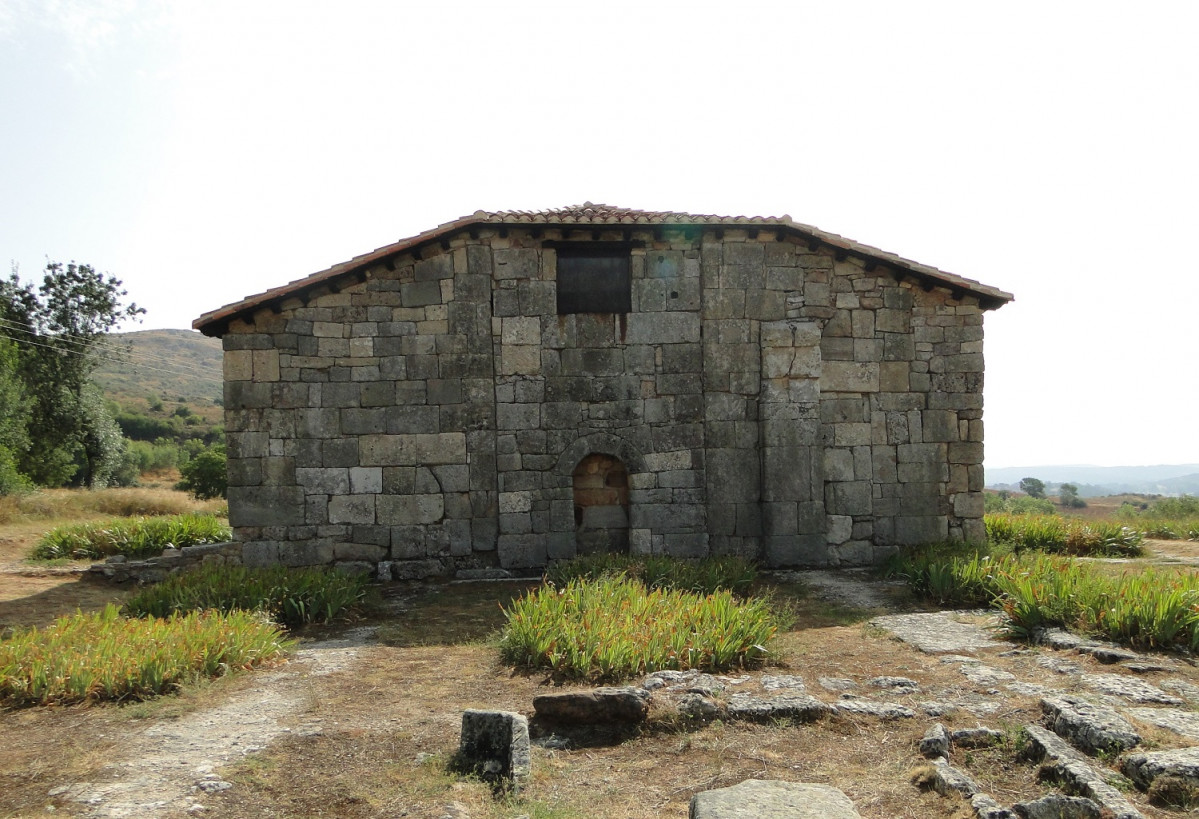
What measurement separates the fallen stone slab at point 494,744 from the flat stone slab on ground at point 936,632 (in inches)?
171

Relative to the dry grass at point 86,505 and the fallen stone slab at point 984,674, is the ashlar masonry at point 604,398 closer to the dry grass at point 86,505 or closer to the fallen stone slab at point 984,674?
the fallen stone slab at point 984,674

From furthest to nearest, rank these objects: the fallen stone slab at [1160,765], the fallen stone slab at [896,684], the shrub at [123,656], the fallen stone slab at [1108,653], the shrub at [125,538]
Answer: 1. the shrub at [125,538]
2. the fallen stone slab at [1108,653]
3. the fallen stone slab at [896,684]
4. the shrub at [123,656]
5. the fallen stone slab at [1160,765]

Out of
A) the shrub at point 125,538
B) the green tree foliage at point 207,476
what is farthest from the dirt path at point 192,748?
the green tree foliage at point 207,476

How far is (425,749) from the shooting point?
497 cm

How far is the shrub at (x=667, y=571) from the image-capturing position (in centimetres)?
929

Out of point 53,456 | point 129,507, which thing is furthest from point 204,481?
point 129,507

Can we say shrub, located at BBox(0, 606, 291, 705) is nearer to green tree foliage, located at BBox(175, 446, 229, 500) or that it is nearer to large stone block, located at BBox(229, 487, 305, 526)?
large stone block, located at BBox(229, 487, 305, 526)

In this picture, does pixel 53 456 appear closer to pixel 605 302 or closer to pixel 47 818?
pixel 605 302

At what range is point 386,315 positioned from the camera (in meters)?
11.4

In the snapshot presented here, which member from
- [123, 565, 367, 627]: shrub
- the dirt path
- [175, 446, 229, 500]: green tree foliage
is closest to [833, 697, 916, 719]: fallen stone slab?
the dirt path

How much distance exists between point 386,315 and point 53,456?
24.8 meters

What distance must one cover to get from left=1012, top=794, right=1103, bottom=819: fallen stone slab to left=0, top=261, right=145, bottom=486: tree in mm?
32562

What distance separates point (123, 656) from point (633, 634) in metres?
4.14

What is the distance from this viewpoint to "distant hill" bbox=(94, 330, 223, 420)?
207 ft
